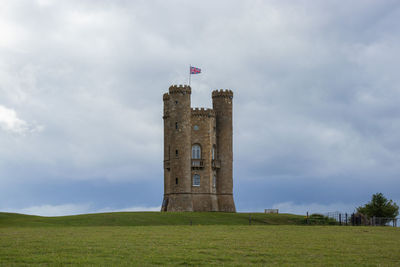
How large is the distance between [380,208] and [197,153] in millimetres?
28390

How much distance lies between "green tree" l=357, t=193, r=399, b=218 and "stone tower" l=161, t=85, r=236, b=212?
67.6 ft

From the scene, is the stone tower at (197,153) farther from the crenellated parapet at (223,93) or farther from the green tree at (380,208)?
the green tree at (380,208)

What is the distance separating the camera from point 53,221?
53.3m

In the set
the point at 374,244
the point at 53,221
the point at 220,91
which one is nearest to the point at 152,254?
the point at 374,244

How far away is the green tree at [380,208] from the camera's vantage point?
2965 inches

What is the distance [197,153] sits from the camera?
258ft

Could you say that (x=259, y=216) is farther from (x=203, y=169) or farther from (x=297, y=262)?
(x=297, y=262)

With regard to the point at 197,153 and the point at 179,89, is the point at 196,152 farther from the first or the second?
the point at 179,89

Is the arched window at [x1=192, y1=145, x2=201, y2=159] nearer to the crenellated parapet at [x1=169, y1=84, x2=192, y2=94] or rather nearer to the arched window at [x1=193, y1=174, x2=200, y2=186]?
the arched window at [x1=193, y1=174, x2=200, y2=186]

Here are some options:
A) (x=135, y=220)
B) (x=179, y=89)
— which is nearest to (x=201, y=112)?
(x=179, y=89)

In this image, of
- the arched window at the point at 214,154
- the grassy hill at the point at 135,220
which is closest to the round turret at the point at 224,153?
the arched window at the point at 214,154

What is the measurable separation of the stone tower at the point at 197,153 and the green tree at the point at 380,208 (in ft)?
67.6

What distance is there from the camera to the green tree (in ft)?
247

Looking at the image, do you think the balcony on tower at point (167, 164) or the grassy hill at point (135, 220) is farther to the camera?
the balcony on tower at point (167, 164)
